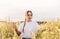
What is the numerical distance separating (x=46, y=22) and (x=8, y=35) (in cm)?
57

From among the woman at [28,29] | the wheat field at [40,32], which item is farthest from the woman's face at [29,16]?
the wheat field at [40,32]

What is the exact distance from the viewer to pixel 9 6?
143 inches

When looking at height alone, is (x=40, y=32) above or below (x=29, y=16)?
below

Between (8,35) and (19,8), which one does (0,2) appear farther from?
(8,35)

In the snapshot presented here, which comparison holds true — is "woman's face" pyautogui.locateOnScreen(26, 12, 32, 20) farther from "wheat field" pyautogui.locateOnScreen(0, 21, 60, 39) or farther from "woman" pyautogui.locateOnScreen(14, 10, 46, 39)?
"wheat field" pyautogui.locateOnScreen(0, 21, 60, 39)

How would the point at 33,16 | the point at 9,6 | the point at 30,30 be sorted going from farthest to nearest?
the point at 9,6
the point at 33,16
the point at 30,30

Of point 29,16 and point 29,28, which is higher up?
point 29,16

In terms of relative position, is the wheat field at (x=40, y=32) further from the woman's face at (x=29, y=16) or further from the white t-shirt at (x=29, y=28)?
the woman's face at (x=29, y=16)

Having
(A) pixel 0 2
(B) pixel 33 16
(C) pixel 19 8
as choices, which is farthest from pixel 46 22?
(A) pixel 0 2

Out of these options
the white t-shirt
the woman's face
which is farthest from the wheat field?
the woman's face

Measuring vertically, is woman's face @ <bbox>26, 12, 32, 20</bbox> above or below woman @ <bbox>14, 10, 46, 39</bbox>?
above

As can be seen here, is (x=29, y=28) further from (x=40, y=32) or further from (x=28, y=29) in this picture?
(x=40, y=32)

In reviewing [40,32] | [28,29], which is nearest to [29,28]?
[28,29]

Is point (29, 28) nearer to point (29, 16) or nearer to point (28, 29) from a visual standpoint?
point (28, 29)
